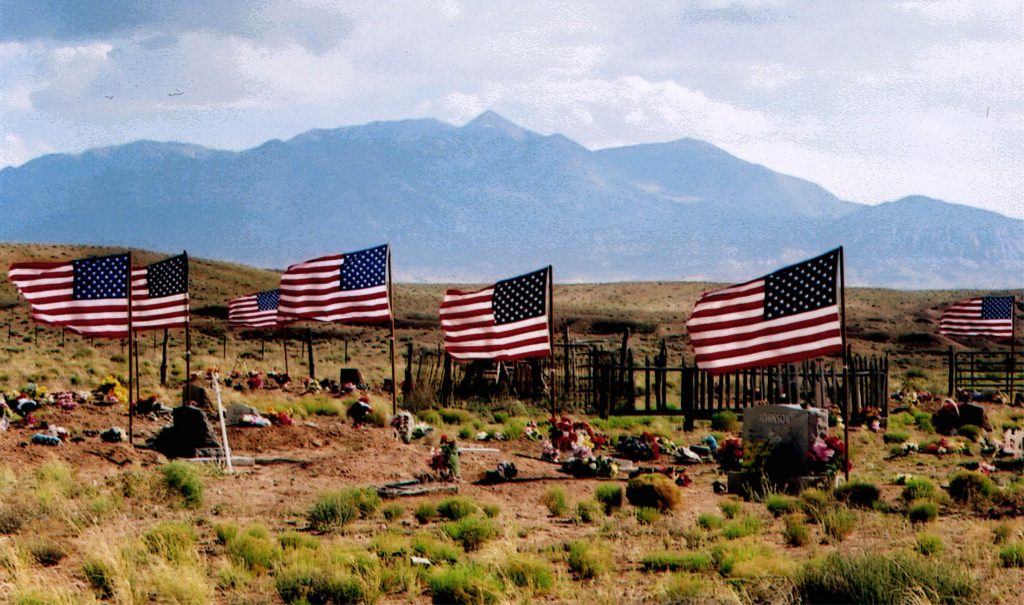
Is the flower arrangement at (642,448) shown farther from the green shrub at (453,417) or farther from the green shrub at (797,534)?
the green shrub at (797,534)

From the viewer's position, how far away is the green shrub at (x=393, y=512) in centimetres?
1352

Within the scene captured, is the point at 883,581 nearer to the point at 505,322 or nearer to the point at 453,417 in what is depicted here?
the point at 505,322

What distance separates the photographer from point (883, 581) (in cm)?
888

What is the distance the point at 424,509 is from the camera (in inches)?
535

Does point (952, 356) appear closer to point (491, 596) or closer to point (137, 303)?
point (137, 303)

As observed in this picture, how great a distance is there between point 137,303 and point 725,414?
42.6 ft

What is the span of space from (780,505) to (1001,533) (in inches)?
118

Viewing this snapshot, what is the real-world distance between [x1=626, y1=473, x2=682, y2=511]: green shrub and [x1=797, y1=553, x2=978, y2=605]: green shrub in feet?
16.3

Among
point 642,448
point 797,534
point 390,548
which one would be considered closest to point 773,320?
point 797,534

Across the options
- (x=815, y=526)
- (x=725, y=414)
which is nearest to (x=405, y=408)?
(x=725, y=414)

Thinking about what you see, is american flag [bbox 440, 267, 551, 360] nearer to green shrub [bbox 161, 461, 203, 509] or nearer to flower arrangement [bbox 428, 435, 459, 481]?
flower arrangement [bbox 428, 435, 459, 481]

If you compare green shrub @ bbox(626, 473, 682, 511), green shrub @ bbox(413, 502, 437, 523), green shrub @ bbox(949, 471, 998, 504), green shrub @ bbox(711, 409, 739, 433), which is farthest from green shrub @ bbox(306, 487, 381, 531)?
green shrub @ bbox(711, 409, 739, 433)

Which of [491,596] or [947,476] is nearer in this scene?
[491,596]

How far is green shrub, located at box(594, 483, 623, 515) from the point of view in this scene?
14328 millimetres
